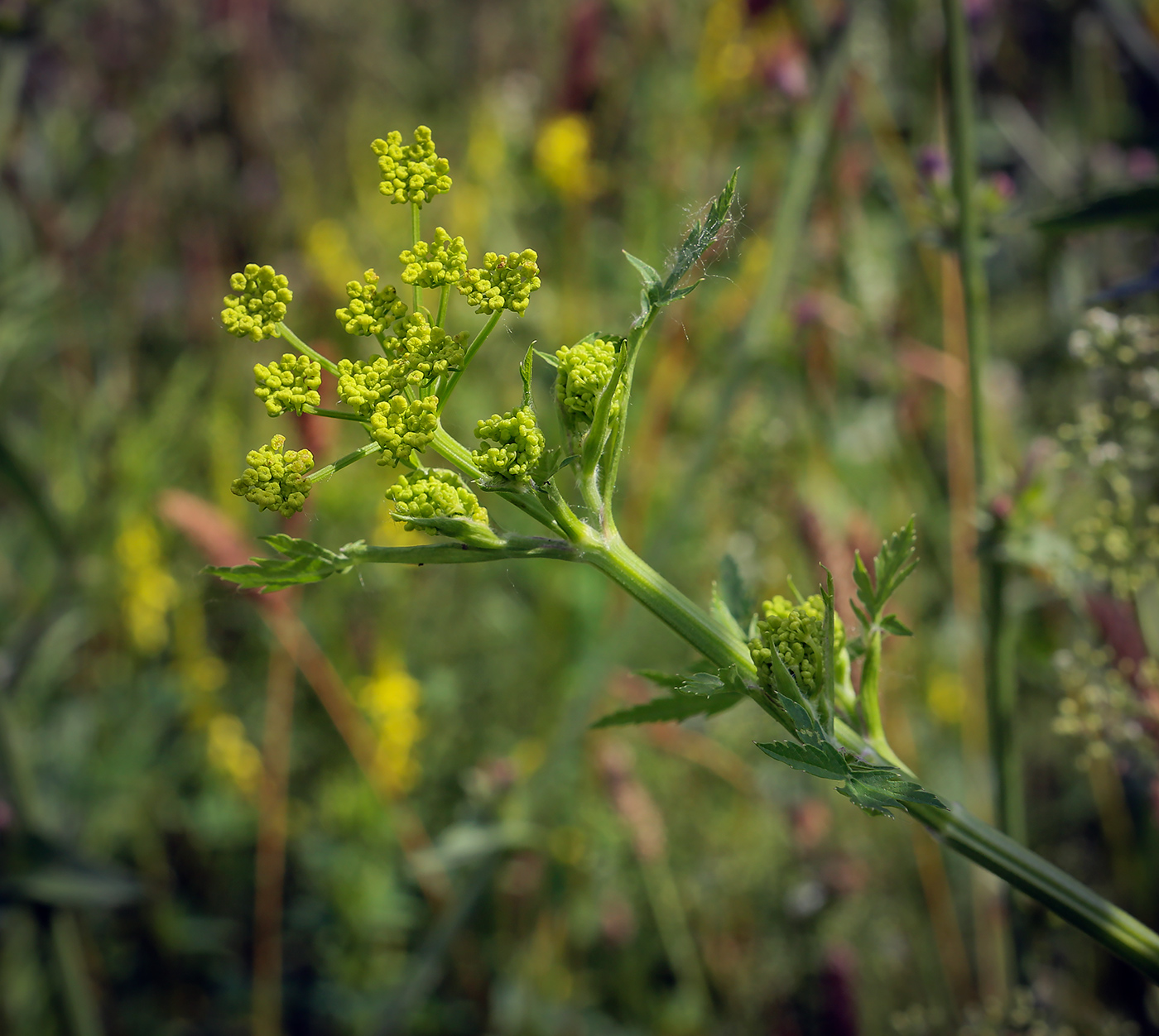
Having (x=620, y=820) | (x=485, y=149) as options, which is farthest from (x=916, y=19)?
(x=620, y=820)

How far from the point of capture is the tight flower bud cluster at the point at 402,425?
443mm

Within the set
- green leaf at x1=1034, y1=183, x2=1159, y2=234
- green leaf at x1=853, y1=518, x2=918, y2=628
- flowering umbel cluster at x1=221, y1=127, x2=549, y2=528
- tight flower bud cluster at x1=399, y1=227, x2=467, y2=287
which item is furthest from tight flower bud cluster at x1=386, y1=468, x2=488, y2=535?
green leaf at x1=1034, y1=183, x2=1159, y2=234

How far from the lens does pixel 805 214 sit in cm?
149

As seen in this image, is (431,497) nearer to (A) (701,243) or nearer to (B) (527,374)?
(B) (527,374)

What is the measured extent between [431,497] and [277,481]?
3.4 inches

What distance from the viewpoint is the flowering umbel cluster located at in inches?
17.9

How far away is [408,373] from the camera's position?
0.46 metres

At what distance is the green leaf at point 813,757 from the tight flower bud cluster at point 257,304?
350mm

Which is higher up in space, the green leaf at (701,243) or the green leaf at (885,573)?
the green leaf at (701,243)

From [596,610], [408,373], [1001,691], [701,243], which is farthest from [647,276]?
[596,610]

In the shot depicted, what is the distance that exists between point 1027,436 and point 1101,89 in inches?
28.0

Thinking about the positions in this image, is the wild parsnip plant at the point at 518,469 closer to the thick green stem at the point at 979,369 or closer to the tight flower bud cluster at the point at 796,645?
the tight flower bud cluster at the point at 796,645

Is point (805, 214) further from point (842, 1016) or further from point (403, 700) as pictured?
point (842, 1016)

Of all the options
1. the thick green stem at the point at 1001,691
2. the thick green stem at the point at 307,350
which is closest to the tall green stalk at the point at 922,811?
the thick green stem at the point at 307,350
